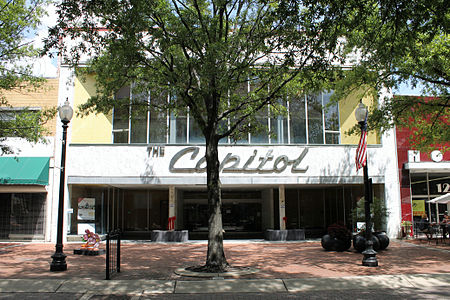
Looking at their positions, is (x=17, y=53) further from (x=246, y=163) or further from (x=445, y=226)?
(x=445, y=226)

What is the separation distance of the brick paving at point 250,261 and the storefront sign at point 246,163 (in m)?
4.26

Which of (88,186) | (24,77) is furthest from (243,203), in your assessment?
(24,77)

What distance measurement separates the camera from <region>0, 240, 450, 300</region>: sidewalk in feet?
31.3

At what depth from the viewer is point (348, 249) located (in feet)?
55.6

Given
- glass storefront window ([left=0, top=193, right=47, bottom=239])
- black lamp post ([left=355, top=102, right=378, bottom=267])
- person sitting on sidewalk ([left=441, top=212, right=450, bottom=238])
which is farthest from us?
glass storefront window ([left=0, top=193, right=47, bottom=239])

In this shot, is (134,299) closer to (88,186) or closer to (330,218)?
(88,186)

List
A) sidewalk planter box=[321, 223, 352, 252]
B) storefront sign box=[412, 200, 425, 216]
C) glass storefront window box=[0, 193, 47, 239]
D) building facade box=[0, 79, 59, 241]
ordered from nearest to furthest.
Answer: sidewalk planter box=[321, 223, 352, 252], building facade box=[0, 79, 59, 241], glass storefront window box=[0, 193, 47, 239], storefront sign box=[412, 200, 425, 216]

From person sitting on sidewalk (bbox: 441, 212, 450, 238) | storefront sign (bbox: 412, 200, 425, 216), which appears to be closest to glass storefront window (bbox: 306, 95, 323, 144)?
storefront sign (bbox: 412, 200, 425, 216)

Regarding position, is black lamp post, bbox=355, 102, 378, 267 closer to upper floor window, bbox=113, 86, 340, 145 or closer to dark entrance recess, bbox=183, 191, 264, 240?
upper floor window, bbox=113, 86, 340, 145

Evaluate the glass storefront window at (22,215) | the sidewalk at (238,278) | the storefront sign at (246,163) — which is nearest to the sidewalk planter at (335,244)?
the sidewalk at (238,278)

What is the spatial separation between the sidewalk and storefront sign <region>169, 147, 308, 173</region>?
578cm

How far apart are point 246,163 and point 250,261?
27.7ft

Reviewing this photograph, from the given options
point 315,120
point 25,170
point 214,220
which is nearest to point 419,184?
point 315,120

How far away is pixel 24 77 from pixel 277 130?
1279cm
